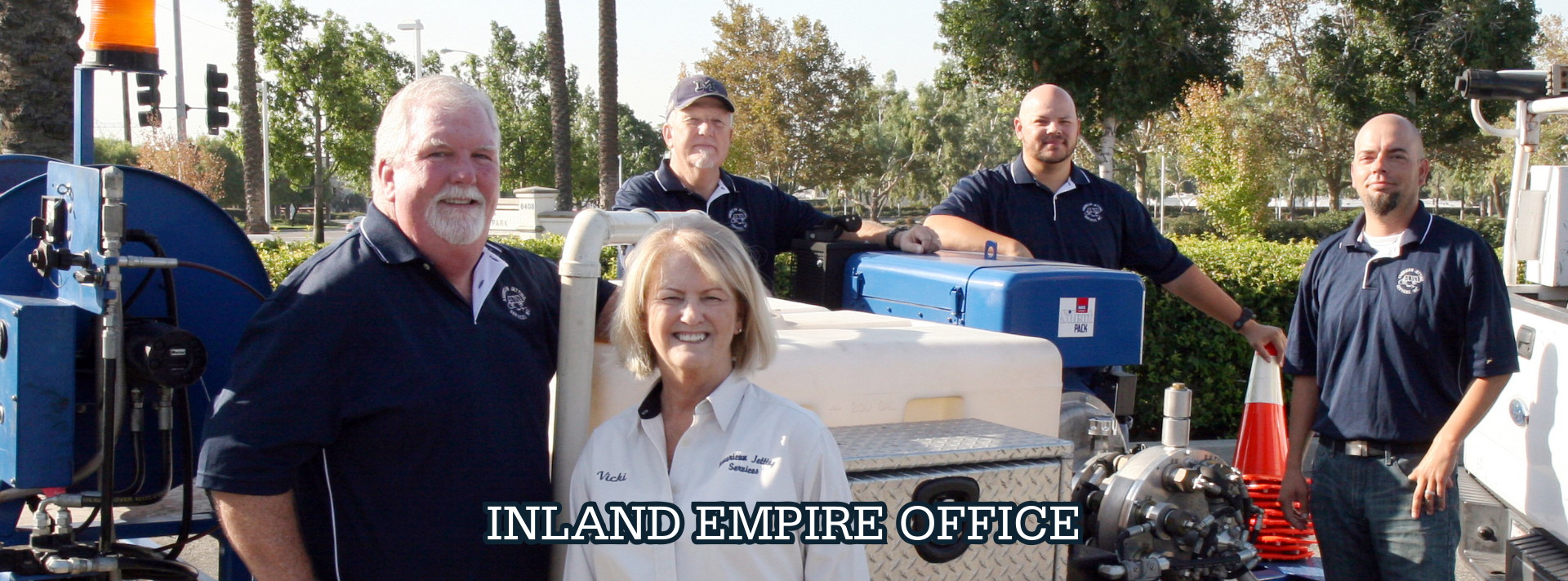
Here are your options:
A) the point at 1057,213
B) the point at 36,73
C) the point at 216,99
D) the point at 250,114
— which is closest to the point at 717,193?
the point at 1057,213

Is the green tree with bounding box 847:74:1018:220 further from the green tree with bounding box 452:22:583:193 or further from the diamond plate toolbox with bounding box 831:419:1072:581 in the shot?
the diamond plate toolbox with bounding box 831:419:1072:581

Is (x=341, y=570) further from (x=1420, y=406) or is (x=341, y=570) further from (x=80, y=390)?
(x=1420, y=406)

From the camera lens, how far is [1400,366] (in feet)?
10.6

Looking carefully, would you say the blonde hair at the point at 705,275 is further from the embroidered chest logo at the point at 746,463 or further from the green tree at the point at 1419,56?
the green tree at the point at 1419,56

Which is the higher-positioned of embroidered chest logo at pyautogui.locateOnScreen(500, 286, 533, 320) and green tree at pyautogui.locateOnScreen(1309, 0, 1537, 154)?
green tree at pyautogui.locateOnScreen(1309, 0, 1537, 154)

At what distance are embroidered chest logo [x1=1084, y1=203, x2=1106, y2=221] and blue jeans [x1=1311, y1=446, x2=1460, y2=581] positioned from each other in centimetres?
111

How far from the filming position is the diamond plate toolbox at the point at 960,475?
229 centimetres

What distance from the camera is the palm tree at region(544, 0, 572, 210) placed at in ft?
66.4

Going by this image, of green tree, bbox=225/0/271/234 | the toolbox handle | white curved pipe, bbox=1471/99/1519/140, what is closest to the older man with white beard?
the toolbox handle

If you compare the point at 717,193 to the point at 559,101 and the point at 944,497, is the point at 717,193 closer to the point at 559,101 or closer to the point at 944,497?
the point at 944,497

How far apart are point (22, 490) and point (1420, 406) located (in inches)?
135

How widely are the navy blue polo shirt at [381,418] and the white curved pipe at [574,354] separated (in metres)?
0.05

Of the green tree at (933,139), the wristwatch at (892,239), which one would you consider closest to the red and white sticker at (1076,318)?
the wristwatch at (892,239)

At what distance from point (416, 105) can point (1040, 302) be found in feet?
5.82
